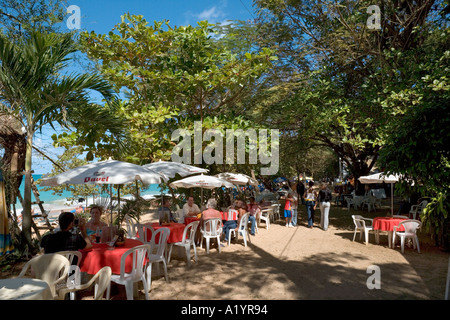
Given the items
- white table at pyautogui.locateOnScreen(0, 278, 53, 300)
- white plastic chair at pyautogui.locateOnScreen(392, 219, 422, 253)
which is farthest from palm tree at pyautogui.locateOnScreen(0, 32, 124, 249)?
white plastic chair at pyautogui.locateOnScreen(392, 219, 422, 253)

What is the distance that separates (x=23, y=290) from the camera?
112 inches

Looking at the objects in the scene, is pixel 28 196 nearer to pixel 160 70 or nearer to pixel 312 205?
pixel 160 70

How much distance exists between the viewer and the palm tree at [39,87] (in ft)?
19.5

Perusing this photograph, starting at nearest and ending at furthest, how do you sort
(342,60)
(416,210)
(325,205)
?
(342,60) < (416,210) < (325,205)

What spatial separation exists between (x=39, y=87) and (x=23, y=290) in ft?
15.9

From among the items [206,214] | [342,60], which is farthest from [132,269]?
[342,60]

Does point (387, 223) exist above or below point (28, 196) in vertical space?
below

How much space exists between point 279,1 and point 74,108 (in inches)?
318

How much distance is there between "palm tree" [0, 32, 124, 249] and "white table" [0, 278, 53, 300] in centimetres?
383

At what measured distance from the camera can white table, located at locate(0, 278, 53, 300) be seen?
8.82 ft

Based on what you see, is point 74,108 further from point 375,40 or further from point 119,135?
point 375,40

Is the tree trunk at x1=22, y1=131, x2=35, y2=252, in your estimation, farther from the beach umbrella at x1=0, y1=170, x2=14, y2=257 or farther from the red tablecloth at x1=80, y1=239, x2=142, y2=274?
the red tablecloth at x1=80, y1=239, x2=142, y2=274
